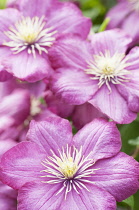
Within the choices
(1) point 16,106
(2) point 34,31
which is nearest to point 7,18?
(2) point 34,31

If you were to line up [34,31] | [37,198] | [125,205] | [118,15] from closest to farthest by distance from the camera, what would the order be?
[37,198] < [125,205] < [34,31] < [118,15]

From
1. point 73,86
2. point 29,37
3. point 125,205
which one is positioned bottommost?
point 125,205

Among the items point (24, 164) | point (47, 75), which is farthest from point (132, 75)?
point (24, 164)

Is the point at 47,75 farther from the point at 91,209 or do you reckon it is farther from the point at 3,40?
the point at 91,209

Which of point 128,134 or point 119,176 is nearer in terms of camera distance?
point 119,176

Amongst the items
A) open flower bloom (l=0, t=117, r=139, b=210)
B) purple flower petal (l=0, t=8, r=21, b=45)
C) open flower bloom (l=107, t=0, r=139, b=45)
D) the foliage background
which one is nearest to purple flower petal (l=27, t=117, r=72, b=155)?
open flower bloom (l=0, t=117, r=139, b=210)

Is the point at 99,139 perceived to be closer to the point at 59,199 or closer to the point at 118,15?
the point at 59,199
